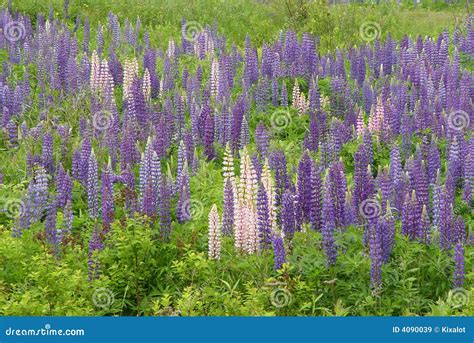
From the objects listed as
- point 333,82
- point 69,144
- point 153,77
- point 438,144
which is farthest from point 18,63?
point 438,144

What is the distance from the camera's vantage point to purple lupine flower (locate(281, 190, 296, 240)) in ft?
23.9

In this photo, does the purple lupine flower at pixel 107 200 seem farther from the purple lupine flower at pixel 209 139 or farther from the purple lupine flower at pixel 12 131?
the purple lupine flower at pixel 12 131

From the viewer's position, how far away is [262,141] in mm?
9422

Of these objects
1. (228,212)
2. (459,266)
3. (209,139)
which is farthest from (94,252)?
(209,139)

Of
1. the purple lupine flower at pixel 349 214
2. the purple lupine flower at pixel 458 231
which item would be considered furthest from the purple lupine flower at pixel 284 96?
the purple lupine flower at pixel 458 231

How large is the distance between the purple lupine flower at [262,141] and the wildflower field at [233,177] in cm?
3

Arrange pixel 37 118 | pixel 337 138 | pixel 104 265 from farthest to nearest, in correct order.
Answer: pixel 37 118
pixel 337 138
pixel 104 265

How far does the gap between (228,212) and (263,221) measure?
46 cm

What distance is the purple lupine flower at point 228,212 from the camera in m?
7.64

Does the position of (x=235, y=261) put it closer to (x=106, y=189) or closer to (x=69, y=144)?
(x=106, y=189)

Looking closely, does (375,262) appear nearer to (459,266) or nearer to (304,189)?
(459,266)

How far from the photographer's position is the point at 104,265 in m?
7.16

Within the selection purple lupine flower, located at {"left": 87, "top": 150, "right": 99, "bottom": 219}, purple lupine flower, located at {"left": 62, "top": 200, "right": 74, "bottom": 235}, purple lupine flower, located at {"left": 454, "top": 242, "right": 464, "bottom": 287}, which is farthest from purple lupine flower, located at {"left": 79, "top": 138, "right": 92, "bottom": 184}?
purple lupine flower, located at {"left": 454, "top": 242, "right": 464, "bottom": 287}

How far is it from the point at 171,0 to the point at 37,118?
30.5ft
